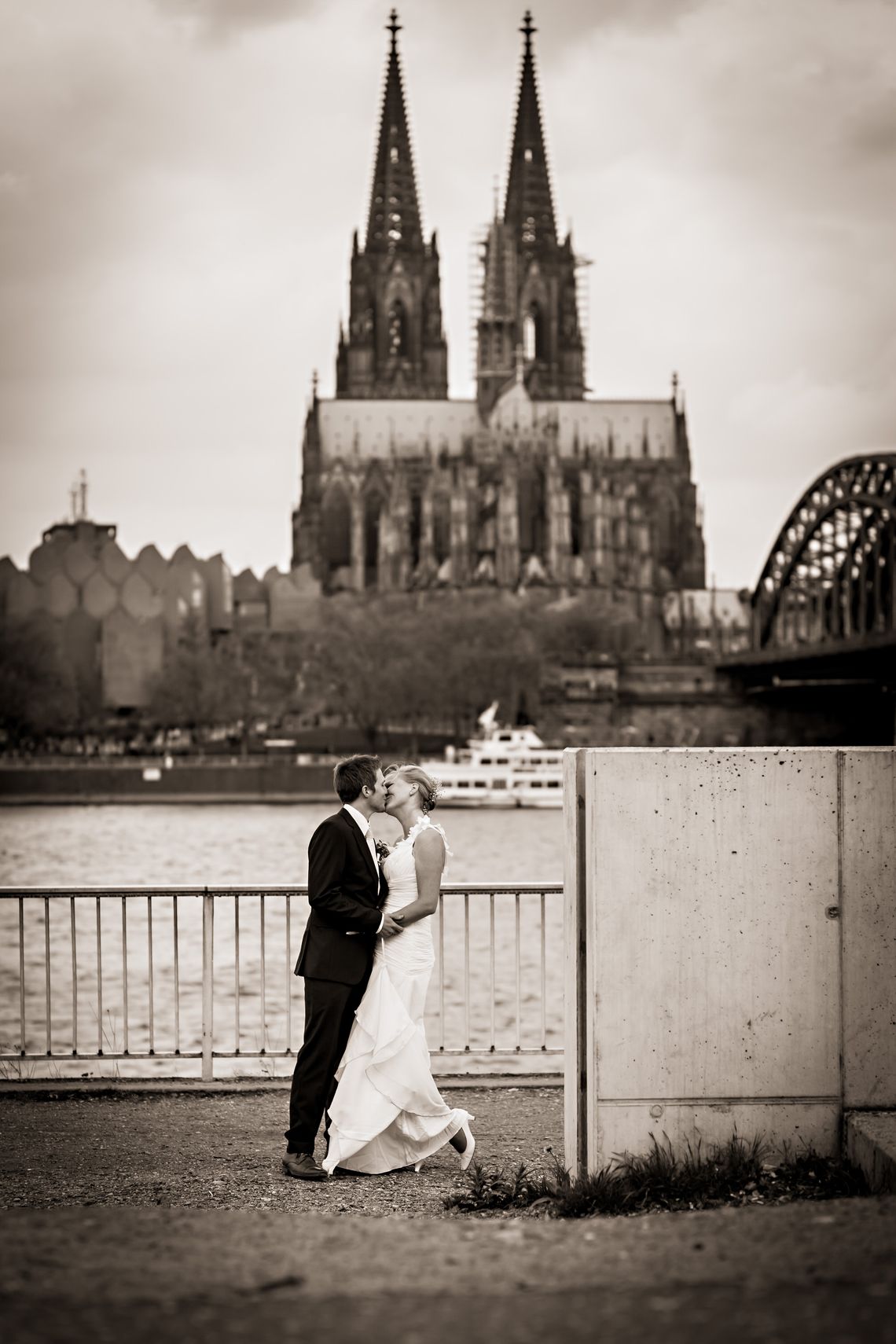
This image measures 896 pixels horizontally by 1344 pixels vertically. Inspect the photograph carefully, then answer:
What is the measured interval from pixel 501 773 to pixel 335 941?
62.9 m

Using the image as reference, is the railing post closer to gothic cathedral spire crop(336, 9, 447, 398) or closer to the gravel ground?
the gravel ground

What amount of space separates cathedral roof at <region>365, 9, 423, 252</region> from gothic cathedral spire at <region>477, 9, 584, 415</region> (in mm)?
5424

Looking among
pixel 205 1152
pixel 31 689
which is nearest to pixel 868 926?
pixel 205 1152

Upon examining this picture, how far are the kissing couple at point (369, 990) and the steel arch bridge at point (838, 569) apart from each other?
46.5 meters

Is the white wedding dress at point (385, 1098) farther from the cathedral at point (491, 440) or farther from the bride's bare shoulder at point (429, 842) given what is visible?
the cathedral at point (491, 440)

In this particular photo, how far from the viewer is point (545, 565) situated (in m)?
106

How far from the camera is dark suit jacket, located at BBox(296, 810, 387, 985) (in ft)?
20.6

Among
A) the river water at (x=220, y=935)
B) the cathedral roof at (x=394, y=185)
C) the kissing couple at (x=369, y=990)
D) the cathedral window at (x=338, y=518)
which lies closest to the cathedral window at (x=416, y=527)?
the cathedral window at (x=338, y=518)

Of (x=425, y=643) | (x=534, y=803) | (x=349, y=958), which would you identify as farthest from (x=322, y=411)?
(x=349, y=958)

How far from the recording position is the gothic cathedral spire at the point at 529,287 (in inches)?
4683

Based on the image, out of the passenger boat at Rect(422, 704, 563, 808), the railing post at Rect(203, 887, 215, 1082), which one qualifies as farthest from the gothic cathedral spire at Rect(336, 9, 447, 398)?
the railing post at Rect(203, 887, 215, 1082)

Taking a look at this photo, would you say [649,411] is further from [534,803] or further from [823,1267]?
[823,1267]

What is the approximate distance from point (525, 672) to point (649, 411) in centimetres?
3625

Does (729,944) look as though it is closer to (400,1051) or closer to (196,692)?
(400,1051)
